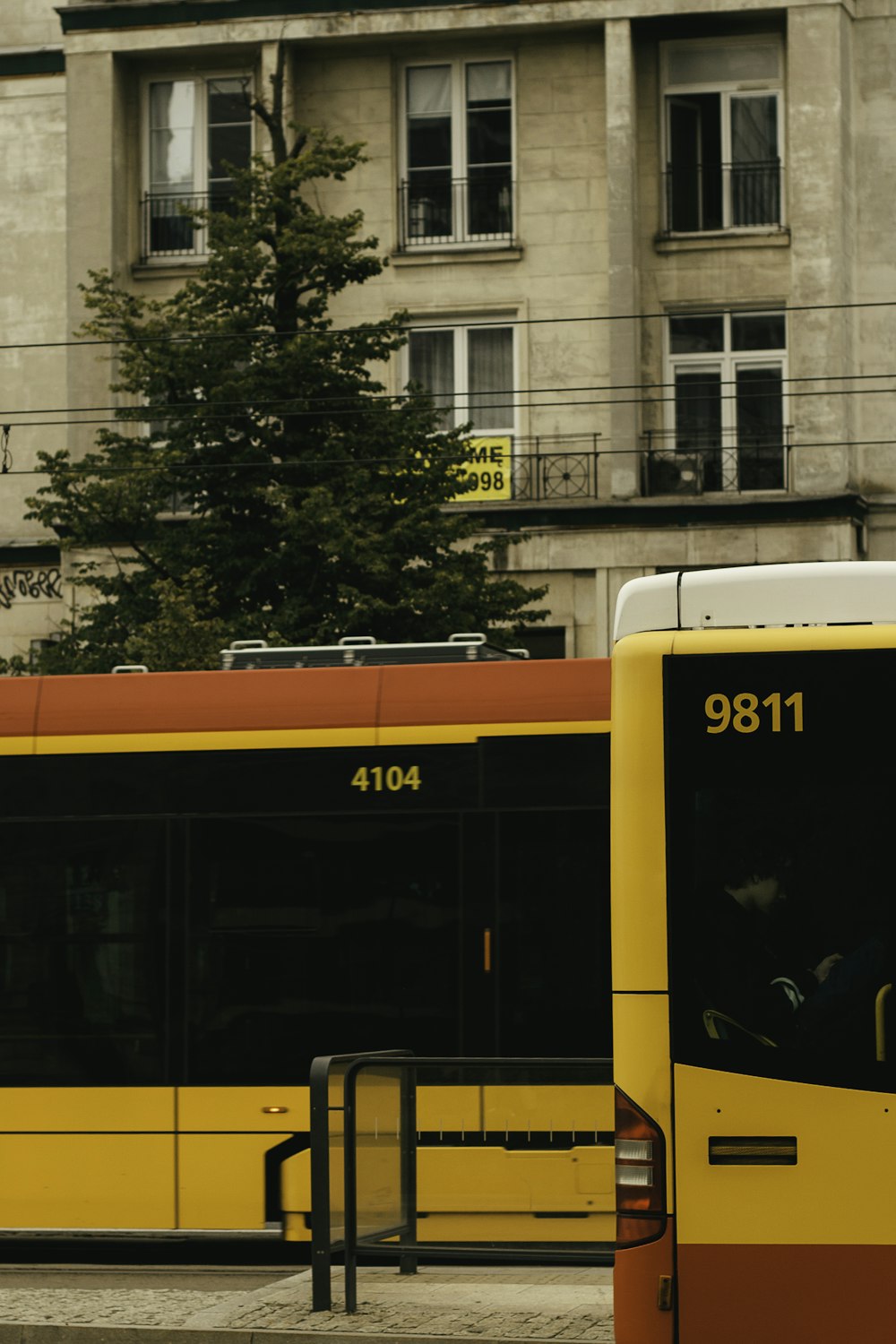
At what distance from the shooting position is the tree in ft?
67.7

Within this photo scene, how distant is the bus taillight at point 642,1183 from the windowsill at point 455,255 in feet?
78.2

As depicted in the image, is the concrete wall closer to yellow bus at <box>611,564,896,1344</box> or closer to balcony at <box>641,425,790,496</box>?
balcony at <box>641,425,790,496</box>

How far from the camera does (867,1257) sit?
18.5ft

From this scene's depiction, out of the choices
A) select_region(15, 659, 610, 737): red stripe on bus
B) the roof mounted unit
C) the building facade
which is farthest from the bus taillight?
the building facade

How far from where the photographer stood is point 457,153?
2914 cm

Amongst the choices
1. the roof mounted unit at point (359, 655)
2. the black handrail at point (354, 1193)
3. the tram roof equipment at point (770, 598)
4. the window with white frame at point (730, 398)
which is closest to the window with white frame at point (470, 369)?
the window with white frame at point (730, 398)

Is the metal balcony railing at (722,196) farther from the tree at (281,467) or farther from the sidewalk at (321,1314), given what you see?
the sidewalk at (321,1314)

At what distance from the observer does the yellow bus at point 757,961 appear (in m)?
5.67

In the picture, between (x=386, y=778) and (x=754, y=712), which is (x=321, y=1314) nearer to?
(x=386, y=778)

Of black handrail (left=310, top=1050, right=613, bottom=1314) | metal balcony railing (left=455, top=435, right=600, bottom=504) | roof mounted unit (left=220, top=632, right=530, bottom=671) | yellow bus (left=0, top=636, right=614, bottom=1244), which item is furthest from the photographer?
metal balcony railing (left=455, top=435, right=600, bottom=504)

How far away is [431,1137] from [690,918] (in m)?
3.85

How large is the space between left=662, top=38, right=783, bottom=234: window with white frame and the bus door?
927 inches

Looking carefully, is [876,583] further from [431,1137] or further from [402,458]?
[402,458]

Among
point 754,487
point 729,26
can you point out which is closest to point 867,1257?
point 754,487
